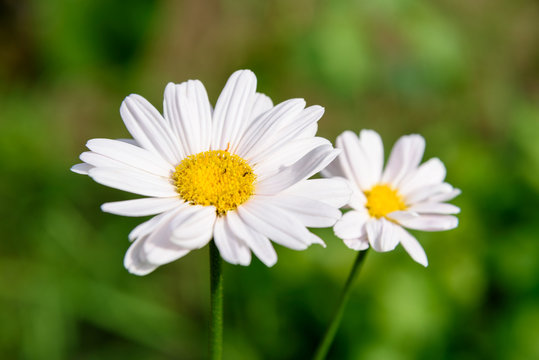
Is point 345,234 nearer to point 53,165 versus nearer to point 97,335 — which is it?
point 97,335

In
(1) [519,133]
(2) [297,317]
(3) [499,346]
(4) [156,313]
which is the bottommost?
(4) [156,313]

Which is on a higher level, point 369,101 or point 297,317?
point 369,101

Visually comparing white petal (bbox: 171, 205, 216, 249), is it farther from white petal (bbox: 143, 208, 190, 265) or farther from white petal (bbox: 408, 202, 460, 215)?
white petal (bbox: 408, 202, 460, 215)

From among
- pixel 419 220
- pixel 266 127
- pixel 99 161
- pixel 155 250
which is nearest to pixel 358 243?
pixel 419 220

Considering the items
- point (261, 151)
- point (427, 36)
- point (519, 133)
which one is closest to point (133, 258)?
point (261, 151)

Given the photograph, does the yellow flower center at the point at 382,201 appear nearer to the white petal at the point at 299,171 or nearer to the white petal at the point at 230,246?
the white petal at the point at 299,171

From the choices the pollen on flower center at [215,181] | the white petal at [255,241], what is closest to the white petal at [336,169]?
the pollen on flower center at [215,181]
